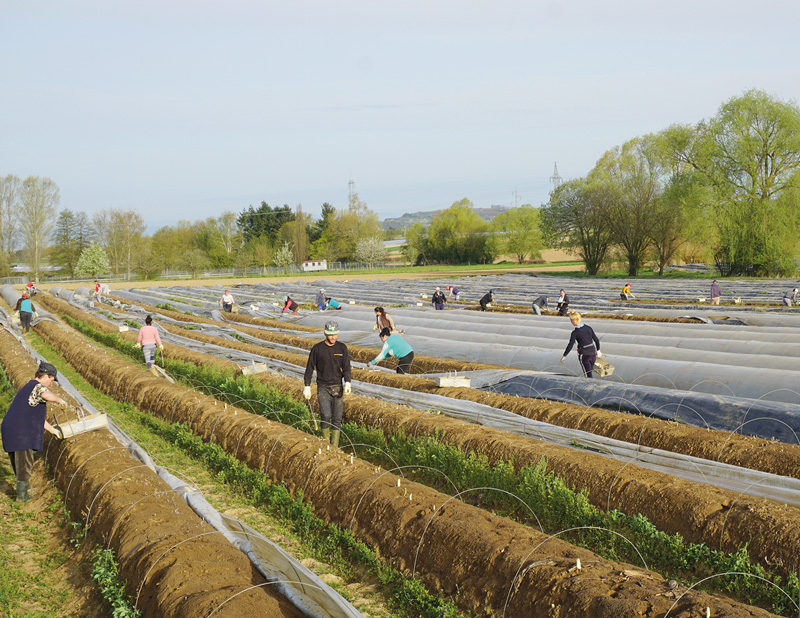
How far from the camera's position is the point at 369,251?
86562 millimetres

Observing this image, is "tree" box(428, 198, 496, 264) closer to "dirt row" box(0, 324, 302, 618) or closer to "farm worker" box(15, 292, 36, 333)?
"farm worker" box(15, 292, 36, 333)

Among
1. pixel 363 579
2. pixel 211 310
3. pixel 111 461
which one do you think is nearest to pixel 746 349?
pixel 363 579

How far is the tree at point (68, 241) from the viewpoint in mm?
72250

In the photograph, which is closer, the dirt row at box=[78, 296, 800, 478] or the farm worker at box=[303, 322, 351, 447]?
the dirt row at box=[78, 296, 800, 478]

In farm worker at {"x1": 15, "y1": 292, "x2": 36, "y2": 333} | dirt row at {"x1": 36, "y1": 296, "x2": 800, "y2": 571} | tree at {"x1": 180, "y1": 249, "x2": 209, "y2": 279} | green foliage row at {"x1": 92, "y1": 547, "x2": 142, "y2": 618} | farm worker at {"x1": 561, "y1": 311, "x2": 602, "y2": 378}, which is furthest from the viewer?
tree at {"x1": 180, "y1": 249, "x2": 209, "y2": 279}

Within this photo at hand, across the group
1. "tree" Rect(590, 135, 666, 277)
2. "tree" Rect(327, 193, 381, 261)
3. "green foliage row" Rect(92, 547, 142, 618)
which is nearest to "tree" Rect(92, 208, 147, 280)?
"tree" Rect(327, 193, 381, 261)

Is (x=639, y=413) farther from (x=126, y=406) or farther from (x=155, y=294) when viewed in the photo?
(x=155, y=294)

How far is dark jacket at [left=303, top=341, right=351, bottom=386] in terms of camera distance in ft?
28.1

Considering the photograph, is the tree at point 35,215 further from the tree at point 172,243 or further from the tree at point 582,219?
the tree at point 582,219

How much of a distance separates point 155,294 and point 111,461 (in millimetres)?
37373

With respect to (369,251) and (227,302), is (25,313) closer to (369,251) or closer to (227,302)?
(227,302)

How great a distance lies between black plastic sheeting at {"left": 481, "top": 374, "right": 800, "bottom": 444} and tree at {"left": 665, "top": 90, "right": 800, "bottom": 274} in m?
37.0

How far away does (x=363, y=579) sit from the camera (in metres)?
5.84

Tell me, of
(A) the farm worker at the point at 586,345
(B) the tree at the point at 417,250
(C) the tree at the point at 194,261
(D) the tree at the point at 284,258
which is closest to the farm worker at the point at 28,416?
(A) the farm worker at the point at 586,345
